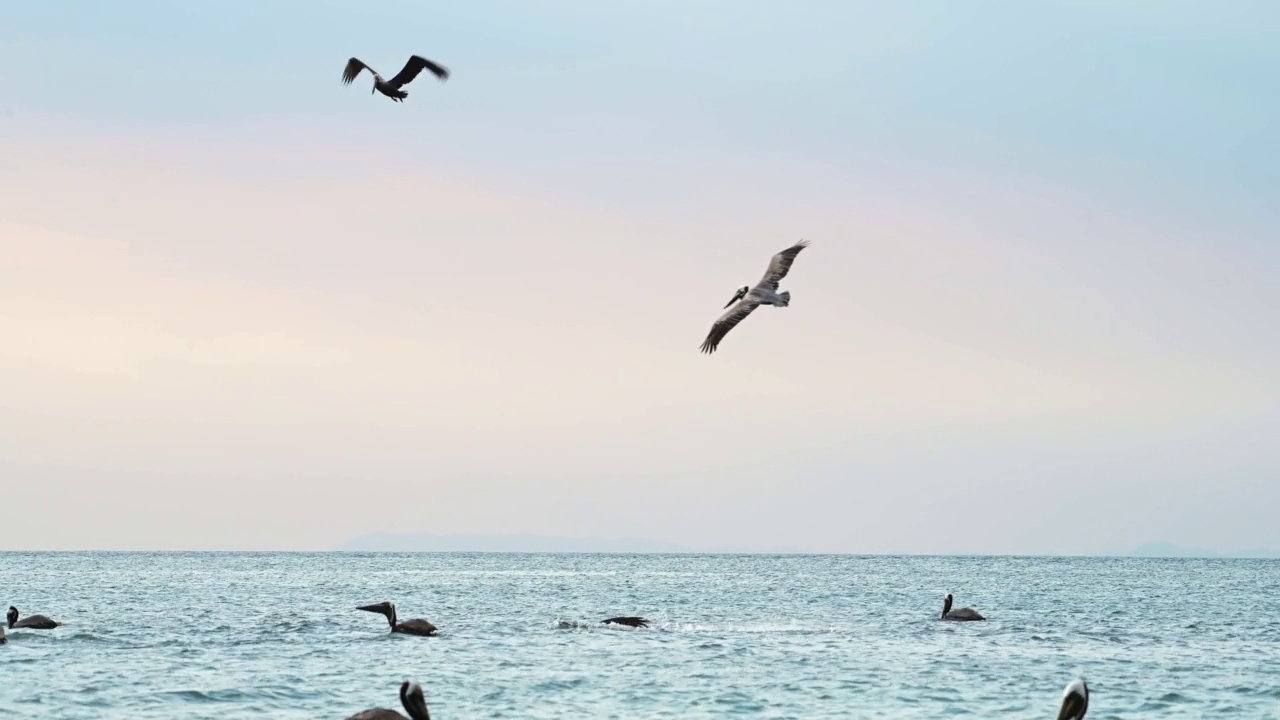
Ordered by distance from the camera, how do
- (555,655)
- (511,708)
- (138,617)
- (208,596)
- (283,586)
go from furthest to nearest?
(283,586) < (208,596) < (138,617) < (555,655) < (511,708)

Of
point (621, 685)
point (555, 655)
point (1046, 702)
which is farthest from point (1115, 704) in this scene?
point (555, 655)

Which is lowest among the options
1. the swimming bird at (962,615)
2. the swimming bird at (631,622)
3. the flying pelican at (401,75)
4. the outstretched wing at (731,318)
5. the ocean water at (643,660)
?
the ocean water at (643,660)

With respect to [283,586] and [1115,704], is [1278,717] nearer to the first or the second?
[1115,704]

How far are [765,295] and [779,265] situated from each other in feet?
2.08

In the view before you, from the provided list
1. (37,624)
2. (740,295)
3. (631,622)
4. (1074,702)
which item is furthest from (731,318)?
(37,624)

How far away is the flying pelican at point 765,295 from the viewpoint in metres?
26.3

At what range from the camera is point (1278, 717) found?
26219 mm

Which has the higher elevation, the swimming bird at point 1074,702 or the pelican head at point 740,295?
the pelican head at point 740,295

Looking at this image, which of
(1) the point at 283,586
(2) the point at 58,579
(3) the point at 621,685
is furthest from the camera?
(2) the point at 58,579

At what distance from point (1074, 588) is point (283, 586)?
1628 inches

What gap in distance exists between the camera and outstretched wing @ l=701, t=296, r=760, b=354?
25922 millimetres

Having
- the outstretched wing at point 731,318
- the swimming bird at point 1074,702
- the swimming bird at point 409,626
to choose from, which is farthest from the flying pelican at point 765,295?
the swimming bird at point 409,626

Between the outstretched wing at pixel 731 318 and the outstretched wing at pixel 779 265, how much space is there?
1.40 ft

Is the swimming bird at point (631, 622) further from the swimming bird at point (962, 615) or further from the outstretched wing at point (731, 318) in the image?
the outstretched wing at point (731, 318)
